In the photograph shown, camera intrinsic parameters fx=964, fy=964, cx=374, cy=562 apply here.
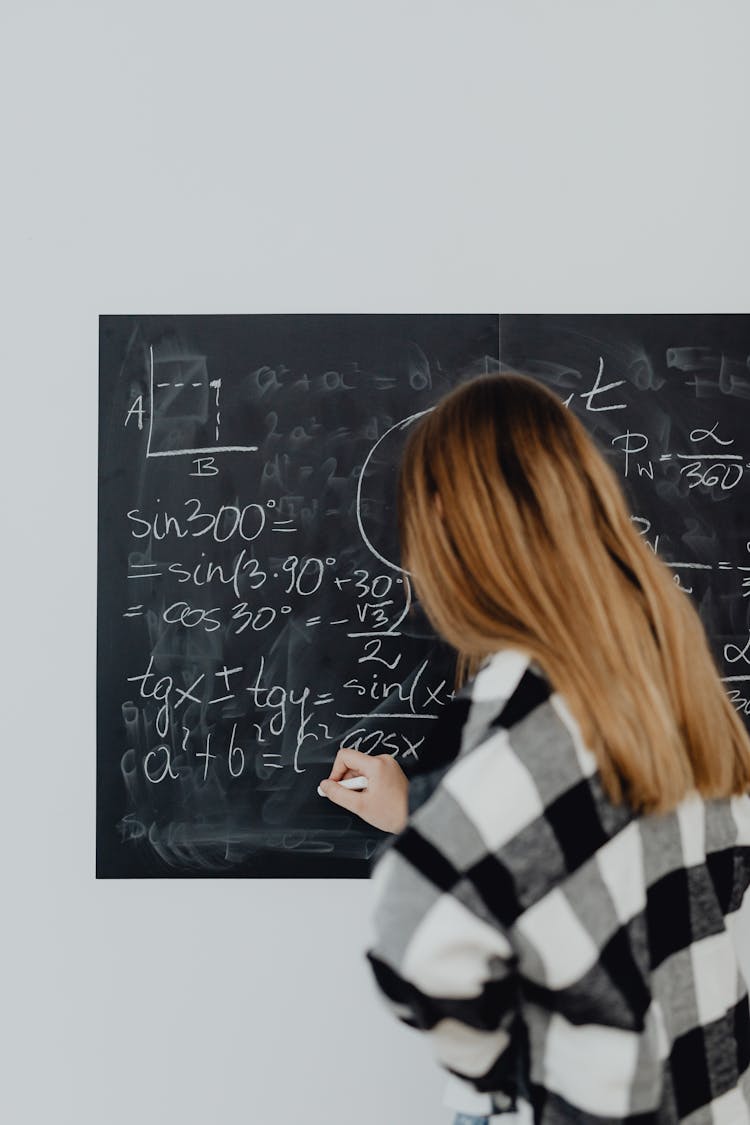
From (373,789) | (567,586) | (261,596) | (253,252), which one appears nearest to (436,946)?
(567,586)

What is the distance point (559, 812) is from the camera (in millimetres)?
935

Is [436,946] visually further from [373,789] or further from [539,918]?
[373,789]

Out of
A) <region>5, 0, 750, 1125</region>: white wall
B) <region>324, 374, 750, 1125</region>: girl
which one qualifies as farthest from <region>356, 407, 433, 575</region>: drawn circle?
<region>324, 374, 750, 1125</region>: girl

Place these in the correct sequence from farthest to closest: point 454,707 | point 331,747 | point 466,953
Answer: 1. point 331,747
2. point 454,707
3. point 466,953

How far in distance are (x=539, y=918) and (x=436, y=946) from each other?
10 centimetres

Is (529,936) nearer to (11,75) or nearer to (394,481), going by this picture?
(394,481)

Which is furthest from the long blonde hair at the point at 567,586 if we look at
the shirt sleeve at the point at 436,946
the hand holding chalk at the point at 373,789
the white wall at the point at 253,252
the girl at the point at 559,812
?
the white wall at the point at 253,252

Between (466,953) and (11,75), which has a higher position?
(11,75)

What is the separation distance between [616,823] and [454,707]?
20cm

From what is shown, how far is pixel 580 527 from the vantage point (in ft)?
3.31

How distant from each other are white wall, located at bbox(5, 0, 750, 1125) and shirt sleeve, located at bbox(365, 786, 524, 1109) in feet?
2.55

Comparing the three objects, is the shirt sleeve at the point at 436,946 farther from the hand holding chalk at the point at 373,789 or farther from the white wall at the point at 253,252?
the white wall at the point at 253,252

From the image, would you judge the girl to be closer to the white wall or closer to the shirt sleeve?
the shirt sleeve

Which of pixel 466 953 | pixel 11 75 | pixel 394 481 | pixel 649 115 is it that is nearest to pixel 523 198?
pixel 649 115
